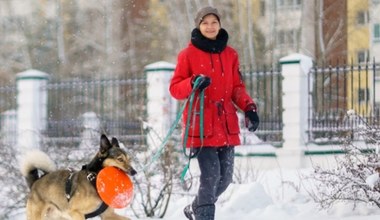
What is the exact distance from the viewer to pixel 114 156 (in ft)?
22.1

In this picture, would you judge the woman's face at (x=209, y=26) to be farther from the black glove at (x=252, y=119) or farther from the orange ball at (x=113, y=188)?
the orange ball at (x=113, y=188)

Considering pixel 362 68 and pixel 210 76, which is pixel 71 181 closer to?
pixel 210 76

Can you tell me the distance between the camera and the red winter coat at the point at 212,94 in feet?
21.0

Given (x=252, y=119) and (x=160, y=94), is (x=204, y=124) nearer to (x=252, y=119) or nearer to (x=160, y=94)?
(x=252, y=119)

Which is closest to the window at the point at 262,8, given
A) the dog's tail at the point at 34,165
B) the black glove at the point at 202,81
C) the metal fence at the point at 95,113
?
the metal fence at the point at 95,113

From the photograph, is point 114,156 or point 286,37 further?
point 286,37

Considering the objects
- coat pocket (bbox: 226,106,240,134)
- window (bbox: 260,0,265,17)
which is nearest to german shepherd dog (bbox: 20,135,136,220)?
coat pocket (bbox: 226,106,240,134)

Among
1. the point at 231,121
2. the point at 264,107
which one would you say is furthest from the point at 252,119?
the point at 264,107

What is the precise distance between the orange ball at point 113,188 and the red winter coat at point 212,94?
2.17 feet

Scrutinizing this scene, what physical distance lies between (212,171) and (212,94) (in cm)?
67

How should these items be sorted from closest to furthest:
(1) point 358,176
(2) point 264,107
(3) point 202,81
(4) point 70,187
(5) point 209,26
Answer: (3) point 202,81 < (5) point 209,26 < (4) point 70,187 < (1) point 358,176 < (2) point 264,107

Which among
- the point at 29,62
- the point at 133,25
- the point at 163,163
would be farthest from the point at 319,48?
the point at 163,163

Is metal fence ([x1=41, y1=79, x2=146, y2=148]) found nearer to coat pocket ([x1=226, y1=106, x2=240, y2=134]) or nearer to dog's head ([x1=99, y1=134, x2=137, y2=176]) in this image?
dog's head ([x1=99, y1=134, x2=137, y2=176])

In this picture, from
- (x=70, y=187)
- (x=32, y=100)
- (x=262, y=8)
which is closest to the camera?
(x=70, y=187)
